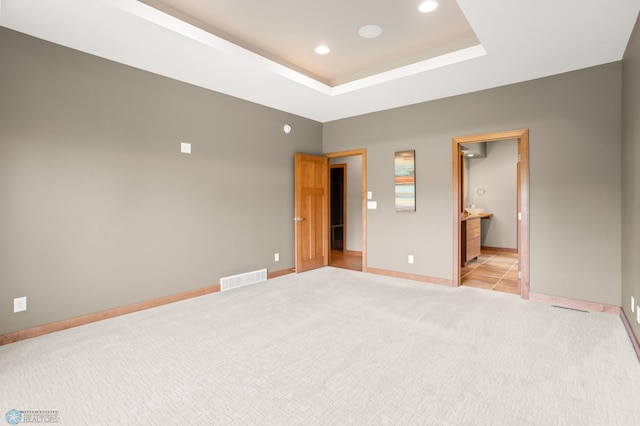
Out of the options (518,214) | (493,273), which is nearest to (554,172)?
(518,214)

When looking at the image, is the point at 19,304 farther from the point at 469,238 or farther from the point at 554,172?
the point at 469,238

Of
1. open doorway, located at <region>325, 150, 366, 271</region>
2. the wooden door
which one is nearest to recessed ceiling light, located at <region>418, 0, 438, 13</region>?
the wooden door

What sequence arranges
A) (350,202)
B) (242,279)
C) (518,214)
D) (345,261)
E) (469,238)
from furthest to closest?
(350,202) → (345,261) → (469,238) → (242,279) → (518,214)

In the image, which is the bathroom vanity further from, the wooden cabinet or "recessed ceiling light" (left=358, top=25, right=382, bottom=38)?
"recessed ceiling light" (left=358, top=25, right=382, bottom=38)

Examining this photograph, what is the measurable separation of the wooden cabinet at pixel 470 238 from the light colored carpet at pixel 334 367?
228 centimetres

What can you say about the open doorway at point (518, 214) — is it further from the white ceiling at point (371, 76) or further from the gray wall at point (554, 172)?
the white ceiling at point (371, 76)

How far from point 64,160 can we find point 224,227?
1926 mm

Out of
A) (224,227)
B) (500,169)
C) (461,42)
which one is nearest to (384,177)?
(461,42)

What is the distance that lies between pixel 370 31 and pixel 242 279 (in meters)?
3.54

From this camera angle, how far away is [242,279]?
4.63 metres

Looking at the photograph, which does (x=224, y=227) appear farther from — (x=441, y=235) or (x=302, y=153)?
(x=441, y=235)

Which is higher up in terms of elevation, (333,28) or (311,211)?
(333,28)

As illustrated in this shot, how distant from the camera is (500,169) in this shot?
7.72m

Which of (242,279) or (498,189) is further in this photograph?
(498,189)
